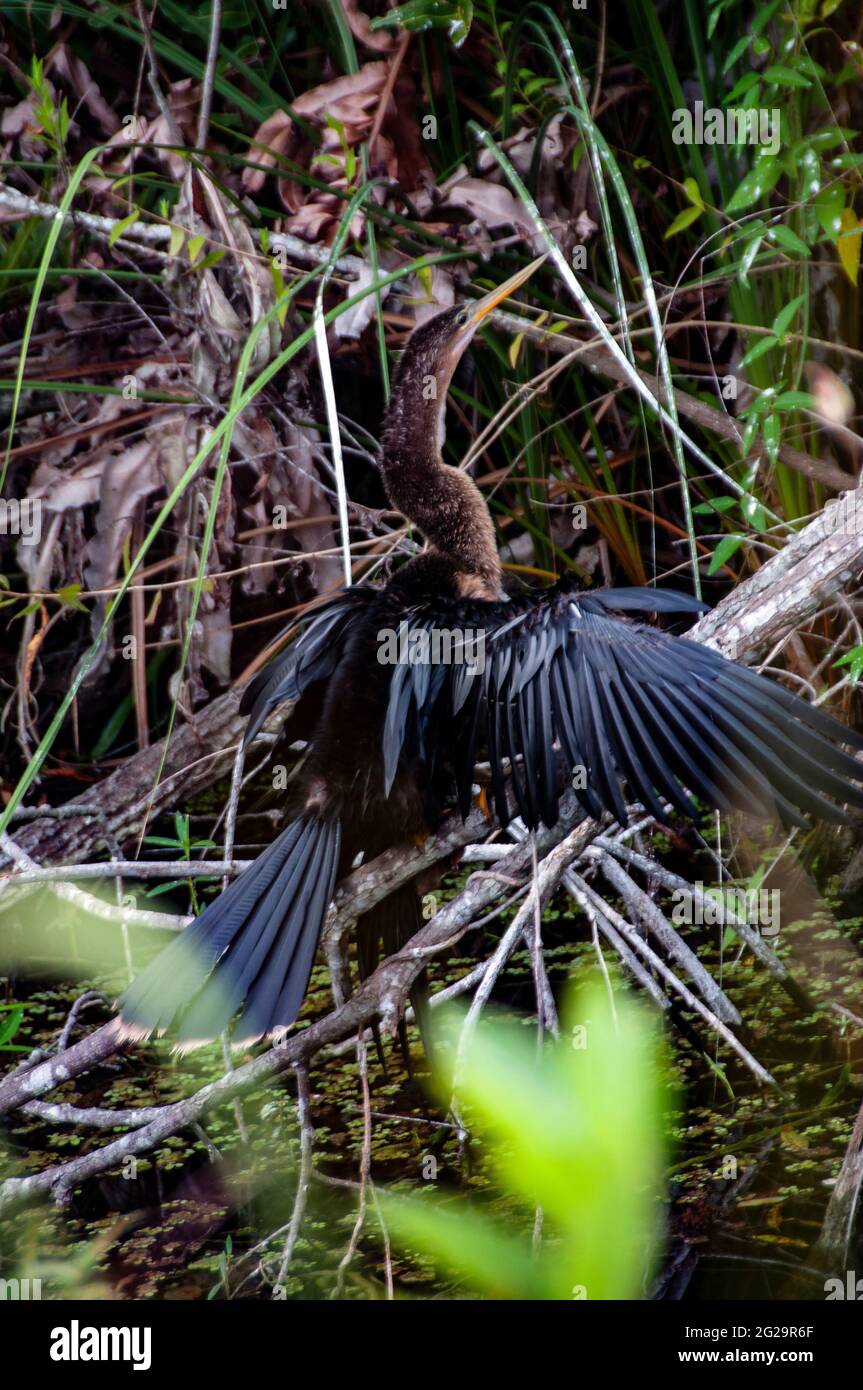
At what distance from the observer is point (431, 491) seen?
2.39 meters

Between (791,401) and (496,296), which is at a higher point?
(496,296)

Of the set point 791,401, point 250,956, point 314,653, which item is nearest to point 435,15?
point 791,401

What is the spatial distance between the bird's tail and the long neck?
0.73 metres

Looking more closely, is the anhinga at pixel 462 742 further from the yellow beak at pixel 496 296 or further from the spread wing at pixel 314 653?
the yellow beak at pixel 496 296

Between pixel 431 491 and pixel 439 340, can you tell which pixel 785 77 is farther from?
pixel 431 491

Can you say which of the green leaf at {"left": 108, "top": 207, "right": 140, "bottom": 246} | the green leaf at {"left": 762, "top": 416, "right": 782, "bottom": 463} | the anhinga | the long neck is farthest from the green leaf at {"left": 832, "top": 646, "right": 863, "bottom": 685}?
the green leaf at {"left": 108, "top": 207, "right": 140, "bottom": 246}

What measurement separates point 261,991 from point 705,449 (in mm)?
1706

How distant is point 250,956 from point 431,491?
1.04 meters

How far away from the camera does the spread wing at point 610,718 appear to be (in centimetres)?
157

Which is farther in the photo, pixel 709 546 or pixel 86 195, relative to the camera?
pixel 86 195

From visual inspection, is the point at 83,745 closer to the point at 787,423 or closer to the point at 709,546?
the point at 709,546

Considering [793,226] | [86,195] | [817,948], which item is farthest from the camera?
[86,195]
